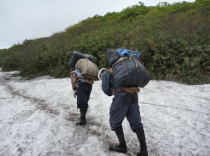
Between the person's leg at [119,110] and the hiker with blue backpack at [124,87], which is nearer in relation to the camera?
the hiker with blue backpack at [124,87]

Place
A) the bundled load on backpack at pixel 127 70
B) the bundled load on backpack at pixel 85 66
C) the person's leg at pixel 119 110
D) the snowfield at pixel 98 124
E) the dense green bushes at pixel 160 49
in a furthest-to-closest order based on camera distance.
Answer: the dense green bushes at pixel 160 49
the bundled load on backpack at pixel 85 66
the snowfield at pixel 98 124
the person's leg at pixel 119 110
the bundled load on backpack at pixel 127 70

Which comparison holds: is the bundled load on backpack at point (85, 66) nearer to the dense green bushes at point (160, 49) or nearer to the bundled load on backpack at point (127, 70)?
the bundled load on backpack at point (127, 70)

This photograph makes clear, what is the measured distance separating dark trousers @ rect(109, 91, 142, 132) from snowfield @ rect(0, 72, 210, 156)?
2.18 ft

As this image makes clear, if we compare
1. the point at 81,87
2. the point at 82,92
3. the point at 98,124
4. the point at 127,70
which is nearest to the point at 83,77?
the point at 81,87

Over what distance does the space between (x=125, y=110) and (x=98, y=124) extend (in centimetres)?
182

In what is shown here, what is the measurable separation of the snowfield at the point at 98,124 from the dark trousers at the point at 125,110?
66 centimetres

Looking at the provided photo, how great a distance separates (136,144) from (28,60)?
11.4 metres

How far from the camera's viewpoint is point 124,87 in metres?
3.77

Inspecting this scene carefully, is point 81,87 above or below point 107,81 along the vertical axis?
below

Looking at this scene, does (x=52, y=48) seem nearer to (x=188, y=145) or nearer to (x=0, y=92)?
(x=0, y=92)

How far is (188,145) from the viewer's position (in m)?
4.33

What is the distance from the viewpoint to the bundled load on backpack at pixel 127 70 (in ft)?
11.5

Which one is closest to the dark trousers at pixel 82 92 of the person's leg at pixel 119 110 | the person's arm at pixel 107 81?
the person's arm at pixel 107 81

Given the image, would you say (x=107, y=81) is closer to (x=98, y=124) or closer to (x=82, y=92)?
(x=82, y=92)
